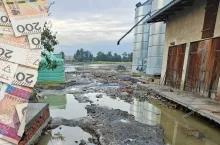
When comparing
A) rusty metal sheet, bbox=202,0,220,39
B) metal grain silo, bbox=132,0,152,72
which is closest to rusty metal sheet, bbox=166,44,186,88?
rusty metal sheet, bbox=202,0,220,39

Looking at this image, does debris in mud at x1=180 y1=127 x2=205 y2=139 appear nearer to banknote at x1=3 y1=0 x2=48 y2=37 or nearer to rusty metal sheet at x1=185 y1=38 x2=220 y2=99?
rusty metal sheet at x1=185 y1=38 x2=220 y2=99

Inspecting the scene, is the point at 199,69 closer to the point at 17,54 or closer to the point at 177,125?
the point at 177,125

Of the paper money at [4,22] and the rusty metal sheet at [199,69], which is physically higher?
the paper money at [4,22]

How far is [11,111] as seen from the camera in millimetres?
1604

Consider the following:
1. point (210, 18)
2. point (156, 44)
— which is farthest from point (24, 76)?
point (156, 44)

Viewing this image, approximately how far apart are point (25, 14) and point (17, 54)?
1.15 ft

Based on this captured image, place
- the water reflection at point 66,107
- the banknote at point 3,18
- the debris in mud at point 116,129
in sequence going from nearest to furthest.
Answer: the banknote at point 3,18, the debris in mud at point 116,129, the water reflection at point 66,107

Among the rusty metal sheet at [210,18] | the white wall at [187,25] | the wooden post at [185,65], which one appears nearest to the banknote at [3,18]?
the rusty metal sheet at [210,18]

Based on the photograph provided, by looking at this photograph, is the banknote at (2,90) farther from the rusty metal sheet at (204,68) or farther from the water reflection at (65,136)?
the rusty metal sheet at (204,68)

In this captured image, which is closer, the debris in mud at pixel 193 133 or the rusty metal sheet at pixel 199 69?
the debris in mud at pixel 193 133

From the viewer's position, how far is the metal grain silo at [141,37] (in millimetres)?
17438

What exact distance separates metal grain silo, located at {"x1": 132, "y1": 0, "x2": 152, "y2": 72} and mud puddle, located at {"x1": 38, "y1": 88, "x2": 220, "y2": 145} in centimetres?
995

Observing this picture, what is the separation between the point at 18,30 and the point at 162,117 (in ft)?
20.0

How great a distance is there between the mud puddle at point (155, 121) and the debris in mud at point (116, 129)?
268 mm
